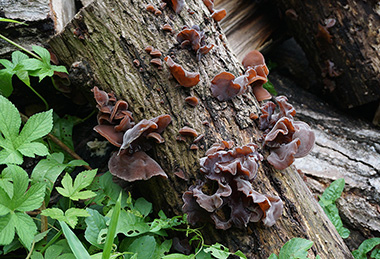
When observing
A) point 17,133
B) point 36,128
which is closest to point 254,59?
point 36,128

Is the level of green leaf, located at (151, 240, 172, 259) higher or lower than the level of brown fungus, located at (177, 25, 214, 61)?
lower

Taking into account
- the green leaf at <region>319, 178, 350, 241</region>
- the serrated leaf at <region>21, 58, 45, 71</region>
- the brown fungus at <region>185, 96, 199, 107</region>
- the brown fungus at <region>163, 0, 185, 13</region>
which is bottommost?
the serrated leaf at <region>21, 58, 45, 71</region>

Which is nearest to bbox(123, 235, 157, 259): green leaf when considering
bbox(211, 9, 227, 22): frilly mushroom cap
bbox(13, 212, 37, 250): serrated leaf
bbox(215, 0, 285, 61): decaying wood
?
bbox(13, 212, 37, 250): serrated leaf

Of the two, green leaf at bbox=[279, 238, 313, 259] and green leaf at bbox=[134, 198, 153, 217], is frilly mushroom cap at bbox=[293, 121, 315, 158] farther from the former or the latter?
green leaf at bbox=[134, 198, 153, 217]

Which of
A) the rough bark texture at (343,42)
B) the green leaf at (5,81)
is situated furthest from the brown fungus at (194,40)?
the rough bark texture at (343,42)

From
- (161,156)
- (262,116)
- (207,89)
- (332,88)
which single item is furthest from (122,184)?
(332,88)

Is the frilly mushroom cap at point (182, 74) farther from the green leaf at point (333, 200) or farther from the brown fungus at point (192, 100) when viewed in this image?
the green leaf at point (333, 200)

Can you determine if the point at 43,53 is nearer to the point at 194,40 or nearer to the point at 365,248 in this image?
the point at 194,40
